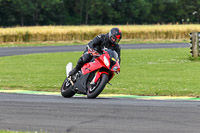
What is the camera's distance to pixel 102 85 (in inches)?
391

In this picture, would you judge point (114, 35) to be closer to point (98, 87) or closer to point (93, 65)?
point (93, 65)

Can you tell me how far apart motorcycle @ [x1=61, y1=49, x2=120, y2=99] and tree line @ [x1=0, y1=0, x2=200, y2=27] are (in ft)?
230

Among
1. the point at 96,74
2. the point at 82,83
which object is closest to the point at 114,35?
the point at 96,74

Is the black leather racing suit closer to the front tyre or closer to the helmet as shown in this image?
the helmet

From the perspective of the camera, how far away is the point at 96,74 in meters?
10.1

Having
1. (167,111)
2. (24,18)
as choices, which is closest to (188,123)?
(167,111)

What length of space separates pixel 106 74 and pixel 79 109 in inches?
58.4

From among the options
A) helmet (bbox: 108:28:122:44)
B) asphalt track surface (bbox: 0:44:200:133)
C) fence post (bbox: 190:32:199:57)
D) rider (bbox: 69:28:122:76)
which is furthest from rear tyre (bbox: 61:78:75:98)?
fence post (bbox: 190:32:199:57)

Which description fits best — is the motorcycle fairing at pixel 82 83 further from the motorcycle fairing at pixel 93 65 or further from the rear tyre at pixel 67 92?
the rear tyre at pixel 67 92

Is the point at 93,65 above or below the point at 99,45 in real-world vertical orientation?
below

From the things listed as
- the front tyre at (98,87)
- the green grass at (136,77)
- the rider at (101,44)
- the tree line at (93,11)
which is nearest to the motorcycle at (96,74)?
the front tyre at (98,87)

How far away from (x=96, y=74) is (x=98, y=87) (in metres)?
0.29

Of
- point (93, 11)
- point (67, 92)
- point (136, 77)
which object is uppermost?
point (93, 11)

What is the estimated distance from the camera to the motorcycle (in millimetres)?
9906
